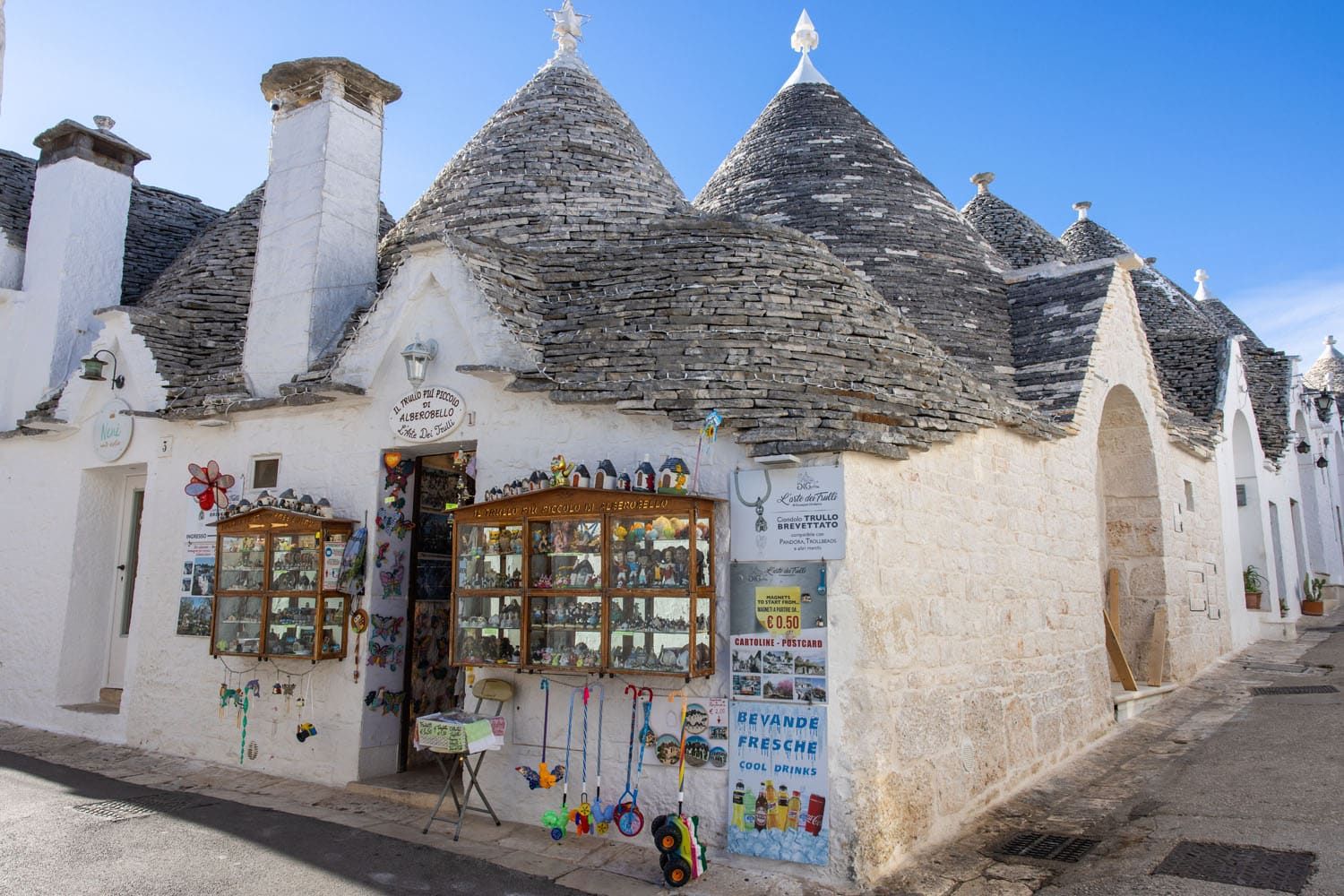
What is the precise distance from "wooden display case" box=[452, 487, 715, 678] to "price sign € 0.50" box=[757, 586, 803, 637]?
0.31 m

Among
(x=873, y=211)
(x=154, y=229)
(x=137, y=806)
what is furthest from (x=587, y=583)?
(x=154, y=229)

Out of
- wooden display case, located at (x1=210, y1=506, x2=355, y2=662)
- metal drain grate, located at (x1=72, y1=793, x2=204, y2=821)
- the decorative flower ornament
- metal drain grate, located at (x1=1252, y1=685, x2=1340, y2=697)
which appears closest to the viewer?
metal drain grate, located at (x1=72, y1=793, x2=204, y2=821)

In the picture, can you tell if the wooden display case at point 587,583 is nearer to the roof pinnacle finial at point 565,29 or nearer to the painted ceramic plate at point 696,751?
the painted ceramic plate at point 696,751

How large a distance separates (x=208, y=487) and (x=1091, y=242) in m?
17.7

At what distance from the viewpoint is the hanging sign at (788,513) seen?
5.59 metres

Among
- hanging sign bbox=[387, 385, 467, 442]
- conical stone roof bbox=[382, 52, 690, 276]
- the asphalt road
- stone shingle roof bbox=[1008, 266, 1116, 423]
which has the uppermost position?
conical stone roof bbox=[382, 52, 690, 276]

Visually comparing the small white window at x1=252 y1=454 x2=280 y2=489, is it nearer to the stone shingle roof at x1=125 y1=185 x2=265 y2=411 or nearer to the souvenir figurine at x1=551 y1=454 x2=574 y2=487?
the stone shingle roof at x1=125 y1=185 x2=265 y2=411

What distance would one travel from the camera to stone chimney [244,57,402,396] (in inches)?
339

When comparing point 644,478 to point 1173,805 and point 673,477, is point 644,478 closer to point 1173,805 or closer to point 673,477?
point 673,477

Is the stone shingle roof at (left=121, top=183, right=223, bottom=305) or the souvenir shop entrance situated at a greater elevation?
the stone shingle roof at (left=121, top=183, right=223, bottom=305)

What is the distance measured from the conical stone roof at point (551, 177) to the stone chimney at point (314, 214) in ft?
2.01

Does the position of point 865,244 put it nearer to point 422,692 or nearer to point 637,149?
point 637,149

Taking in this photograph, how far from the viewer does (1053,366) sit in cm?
945

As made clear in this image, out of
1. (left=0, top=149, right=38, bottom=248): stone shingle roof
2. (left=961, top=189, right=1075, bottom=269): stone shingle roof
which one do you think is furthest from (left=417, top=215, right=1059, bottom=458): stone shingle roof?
(left=961, top=189, right=1075, bottom=269): stone shingle roof
